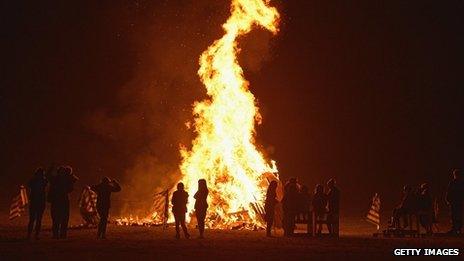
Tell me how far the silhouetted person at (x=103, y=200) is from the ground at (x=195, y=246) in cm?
36

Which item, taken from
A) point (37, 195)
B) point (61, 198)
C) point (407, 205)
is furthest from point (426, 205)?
point (37, 195)

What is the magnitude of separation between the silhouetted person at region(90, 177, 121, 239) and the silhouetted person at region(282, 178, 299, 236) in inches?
192

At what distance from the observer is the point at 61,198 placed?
1595 cm

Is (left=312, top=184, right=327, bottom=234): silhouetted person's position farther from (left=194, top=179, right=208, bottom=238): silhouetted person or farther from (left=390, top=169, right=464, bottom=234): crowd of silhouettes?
(left=194, top=179, right=208, bottom=238): silhouetted person

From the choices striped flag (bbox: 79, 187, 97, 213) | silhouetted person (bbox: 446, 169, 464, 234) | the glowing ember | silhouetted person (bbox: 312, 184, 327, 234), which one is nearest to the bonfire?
the glowing ember

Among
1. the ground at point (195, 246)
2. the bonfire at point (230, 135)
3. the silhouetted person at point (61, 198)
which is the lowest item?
the ground at point (195, 246)

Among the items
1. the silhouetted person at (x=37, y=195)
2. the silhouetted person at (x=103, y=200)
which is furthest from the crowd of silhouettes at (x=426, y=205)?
the silhouetted person at (x=37, y=195)

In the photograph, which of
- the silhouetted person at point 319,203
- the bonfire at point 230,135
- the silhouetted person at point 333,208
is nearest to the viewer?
the silhouetted person at point 333,208

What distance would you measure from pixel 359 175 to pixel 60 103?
2841cm

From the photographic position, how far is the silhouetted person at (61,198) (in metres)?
15.9

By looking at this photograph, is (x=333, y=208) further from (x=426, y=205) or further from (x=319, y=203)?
(x=426, y=205)

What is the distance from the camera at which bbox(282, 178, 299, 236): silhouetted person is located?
59.9 ft

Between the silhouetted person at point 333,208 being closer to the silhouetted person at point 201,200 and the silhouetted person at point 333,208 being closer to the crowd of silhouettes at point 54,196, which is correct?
the silhouetted person at point 201,200

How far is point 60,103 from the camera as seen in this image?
59719 millimetres
